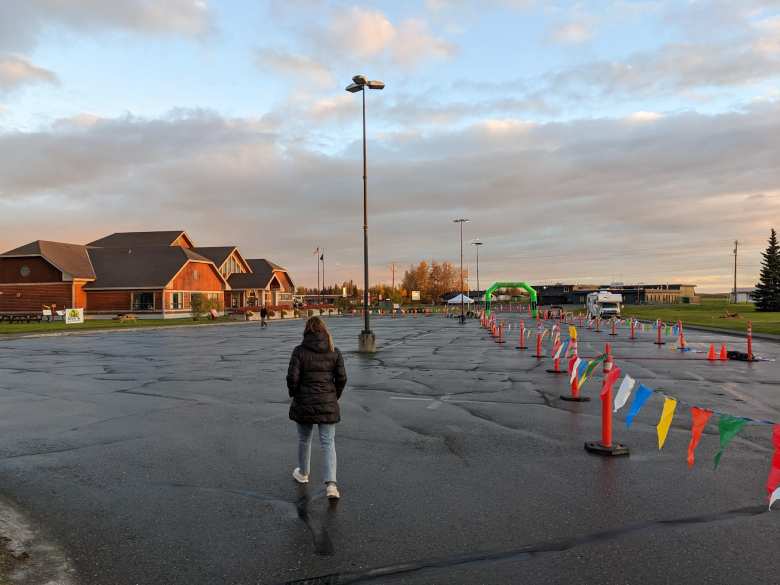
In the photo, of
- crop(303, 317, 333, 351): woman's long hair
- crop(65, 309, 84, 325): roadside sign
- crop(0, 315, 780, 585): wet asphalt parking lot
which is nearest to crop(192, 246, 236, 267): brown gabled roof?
crop(65, 309, 84, 325): roadside sign

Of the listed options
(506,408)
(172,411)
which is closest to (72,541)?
(172,411)

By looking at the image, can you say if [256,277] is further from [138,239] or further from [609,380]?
[609,380]

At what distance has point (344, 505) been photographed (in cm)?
571

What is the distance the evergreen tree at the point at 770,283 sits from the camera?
71.6m

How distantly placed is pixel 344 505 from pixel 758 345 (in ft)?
78.5

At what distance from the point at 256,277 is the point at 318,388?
72.7 metres

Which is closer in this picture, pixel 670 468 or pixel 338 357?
pixel 338 357

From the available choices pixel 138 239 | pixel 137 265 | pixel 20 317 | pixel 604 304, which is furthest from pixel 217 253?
pixel 604 304

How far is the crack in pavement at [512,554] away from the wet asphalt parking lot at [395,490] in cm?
2

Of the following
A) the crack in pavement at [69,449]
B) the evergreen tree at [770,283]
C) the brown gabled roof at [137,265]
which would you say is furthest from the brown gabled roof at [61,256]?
the evergreen tree at [770,283]

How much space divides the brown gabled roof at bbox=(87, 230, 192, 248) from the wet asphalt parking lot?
6191cm

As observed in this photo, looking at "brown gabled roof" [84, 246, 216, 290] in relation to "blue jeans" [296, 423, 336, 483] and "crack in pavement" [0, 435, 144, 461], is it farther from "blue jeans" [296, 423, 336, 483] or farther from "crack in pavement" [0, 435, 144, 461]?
"blue jeans" [296, 423, 336, 483]

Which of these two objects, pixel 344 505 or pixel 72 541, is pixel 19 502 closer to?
pixel 72 541

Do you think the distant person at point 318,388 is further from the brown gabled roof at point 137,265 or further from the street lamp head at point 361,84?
the brown gabled roof at point 137,265
